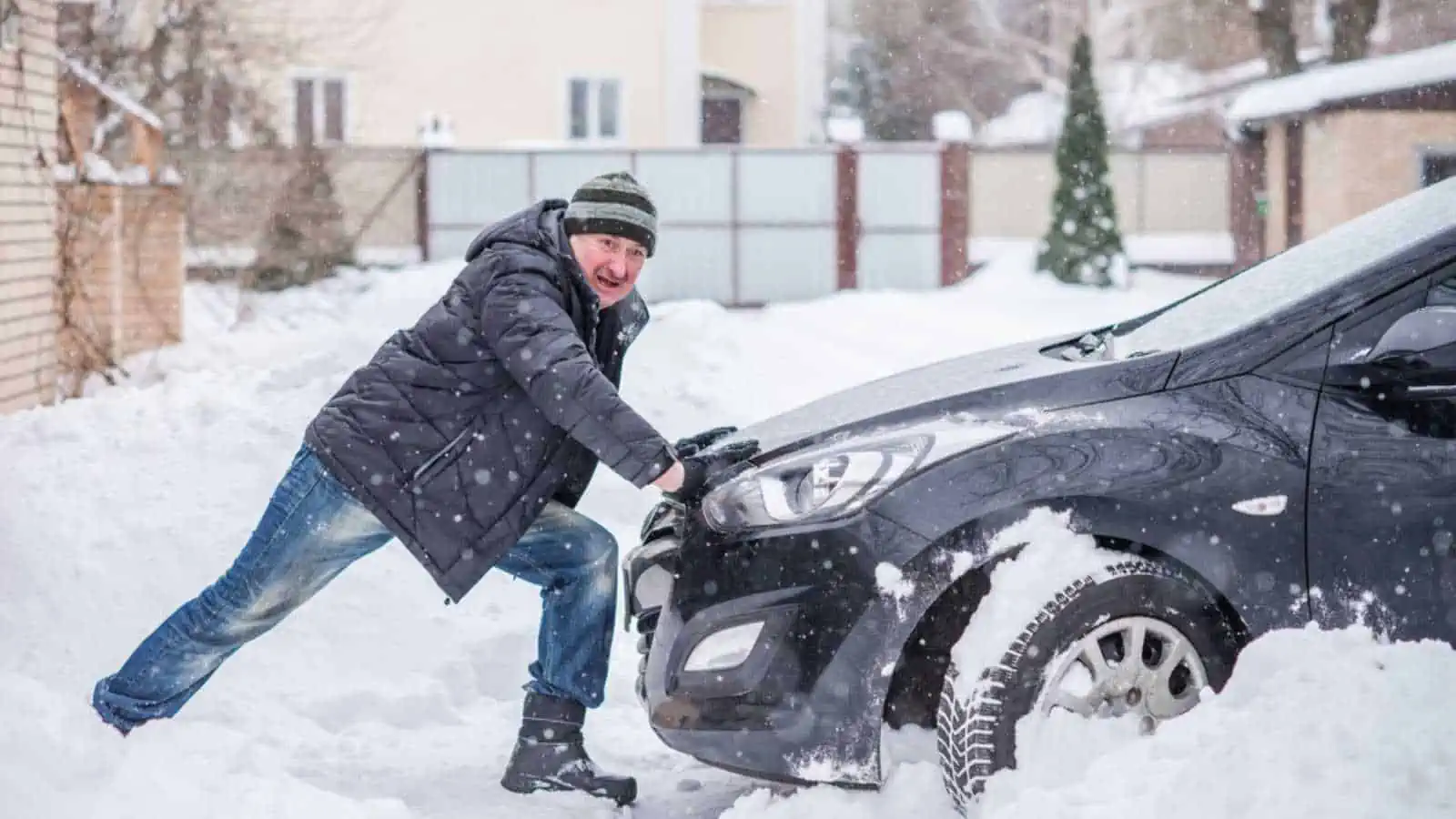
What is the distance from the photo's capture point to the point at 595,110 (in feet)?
89.7

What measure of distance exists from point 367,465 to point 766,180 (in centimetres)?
1847

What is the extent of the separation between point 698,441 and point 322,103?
78.1 ft

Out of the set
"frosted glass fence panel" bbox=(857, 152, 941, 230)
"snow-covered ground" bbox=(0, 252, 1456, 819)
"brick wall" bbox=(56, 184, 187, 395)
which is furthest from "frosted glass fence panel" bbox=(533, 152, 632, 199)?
"snow-covered ground" bbox=(0, 252, 1456, 819)

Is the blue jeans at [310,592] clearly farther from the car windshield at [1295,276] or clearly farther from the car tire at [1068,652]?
the car windshield at [1295,276]

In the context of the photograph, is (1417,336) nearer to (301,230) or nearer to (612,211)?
A: (612,211)

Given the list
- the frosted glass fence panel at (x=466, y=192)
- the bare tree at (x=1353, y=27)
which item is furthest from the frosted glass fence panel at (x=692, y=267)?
the bare tree at (x=1353, y=27)

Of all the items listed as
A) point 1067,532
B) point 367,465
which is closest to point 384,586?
point 367,465

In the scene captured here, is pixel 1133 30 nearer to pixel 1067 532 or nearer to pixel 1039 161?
pixel 1039 161

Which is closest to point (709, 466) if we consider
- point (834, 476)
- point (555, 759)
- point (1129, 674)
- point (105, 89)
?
point (834, 476)

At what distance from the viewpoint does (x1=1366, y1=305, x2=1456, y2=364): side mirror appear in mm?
3816

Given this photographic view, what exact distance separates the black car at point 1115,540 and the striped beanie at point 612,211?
801 millimetres

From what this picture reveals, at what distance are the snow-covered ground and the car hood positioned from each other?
0.65 m

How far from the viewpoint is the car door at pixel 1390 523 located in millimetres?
3812

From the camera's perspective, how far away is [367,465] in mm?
4312
